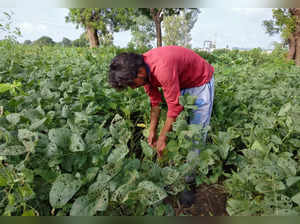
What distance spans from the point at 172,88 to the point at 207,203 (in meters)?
1.15

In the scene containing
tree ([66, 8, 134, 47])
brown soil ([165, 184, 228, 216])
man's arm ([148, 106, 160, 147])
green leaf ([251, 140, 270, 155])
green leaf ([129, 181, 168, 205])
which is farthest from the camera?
tree ([66, 8, 134, 47])

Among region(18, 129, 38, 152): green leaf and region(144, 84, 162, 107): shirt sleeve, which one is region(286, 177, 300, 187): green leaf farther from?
region(144, 84, 162, 107): shirt sleeve

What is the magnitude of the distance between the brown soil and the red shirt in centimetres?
86

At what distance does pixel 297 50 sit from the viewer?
8.50m

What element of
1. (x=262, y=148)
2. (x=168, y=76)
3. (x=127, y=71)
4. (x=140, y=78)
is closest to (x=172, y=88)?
(x=168, y=76)

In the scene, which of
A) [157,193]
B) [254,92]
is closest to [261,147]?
[157,193]

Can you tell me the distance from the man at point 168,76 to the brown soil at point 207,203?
0.56 metres

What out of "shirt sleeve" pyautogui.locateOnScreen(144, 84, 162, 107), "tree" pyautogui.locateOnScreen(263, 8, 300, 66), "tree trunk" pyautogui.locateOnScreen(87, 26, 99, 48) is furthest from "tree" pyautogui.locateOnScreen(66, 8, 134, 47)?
"shirt sleeve" pyautogui.locateOnScreen(144, 84, 162, 107)

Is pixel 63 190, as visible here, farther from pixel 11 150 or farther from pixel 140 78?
pixel 140 78

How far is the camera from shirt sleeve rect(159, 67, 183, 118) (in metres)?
1.77

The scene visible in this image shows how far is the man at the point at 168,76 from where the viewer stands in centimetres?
177

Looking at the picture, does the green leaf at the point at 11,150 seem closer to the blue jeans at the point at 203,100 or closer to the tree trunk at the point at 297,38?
the blue jeans at the point at 203,100

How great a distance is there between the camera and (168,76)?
1768mm

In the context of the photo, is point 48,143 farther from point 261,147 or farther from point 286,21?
point 286,21
